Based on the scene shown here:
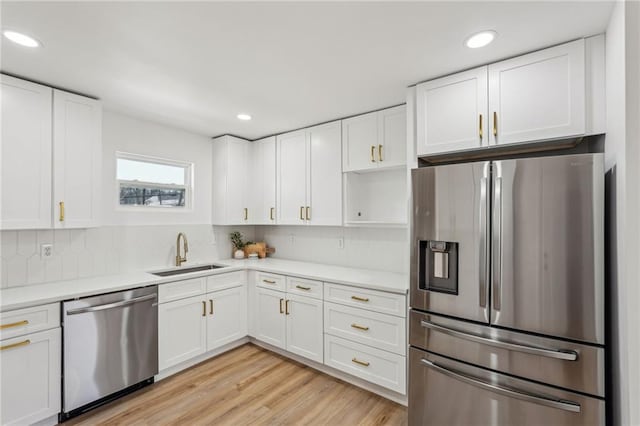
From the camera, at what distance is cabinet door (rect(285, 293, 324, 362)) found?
9.15 ft

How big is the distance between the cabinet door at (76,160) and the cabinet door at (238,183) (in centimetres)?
133

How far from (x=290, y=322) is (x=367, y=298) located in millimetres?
932

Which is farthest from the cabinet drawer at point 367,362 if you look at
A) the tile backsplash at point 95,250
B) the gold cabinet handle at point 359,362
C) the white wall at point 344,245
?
the tile backsplash at point 95,250

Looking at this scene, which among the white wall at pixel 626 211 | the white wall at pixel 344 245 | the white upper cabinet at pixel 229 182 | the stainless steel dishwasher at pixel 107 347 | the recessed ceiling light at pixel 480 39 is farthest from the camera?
the white upper cabinet at pixel 229 182

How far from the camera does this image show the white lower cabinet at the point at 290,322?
2.81 m

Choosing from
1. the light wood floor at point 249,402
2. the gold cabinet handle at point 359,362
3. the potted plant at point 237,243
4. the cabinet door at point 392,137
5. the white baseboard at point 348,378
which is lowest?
the light wood floor at point 249,402

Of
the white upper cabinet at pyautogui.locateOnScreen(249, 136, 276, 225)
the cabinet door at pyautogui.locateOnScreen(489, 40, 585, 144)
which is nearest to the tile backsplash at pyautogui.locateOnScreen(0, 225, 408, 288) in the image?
the white upper cabinet at pyautogui.locateOnScreen(249, 136, 276, 225)

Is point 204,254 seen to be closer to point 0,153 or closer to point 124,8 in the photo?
point 0,153

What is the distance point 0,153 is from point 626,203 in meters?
3.46

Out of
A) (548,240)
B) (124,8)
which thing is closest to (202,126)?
(124,8)

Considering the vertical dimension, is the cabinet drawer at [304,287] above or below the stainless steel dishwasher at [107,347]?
above

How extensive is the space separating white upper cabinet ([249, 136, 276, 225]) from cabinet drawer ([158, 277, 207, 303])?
107 centimetres

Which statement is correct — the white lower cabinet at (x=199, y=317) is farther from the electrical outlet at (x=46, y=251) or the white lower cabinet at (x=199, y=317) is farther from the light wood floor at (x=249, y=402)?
the electrical outlet at (x=46, y=251)

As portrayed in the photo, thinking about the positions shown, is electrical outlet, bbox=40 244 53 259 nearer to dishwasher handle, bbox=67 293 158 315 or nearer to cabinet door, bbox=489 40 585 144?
dishwasher handle, bbox=67 293 158 315
